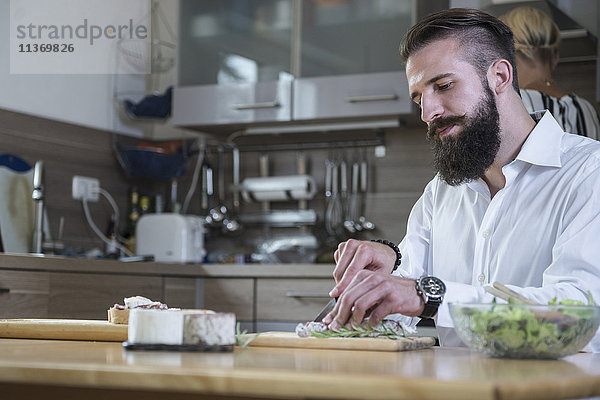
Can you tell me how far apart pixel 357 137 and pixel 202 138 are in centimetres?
75

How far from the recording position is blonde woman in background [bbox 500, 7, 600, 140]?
275cm

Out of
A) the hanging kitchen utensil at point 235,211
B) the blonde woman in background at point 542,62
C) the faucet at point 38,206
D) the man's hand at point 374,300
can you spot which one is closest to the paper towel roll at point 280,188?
the hanging kitchen utensil at point 235,211

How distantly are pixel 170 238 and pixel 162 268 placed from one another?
38 centimetres

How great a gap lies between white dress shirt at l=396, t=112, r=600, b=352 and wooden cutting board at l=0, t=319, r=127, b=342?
0.58m

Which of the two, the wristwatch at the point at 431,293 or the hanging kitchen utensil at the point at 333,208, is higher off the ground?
the hanging kitchen utensil at the point at 333,208

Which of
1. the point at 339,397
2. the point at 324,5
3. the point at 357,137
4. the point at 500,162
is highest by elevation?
the point at 324,5

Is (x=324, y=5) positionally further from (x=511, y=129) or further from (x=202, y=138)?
(x=511, y=129)

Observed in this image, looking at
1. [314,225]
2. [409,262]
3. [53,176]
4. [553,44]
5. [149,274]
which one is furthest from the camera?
[314,225]

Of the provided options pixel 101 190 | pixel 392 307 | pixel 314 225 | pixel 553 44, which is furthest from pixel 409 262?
pixel 101 190

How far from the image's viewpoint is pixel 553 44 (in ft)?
9.30

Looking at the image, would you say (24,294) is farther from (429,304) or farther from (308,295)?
(429,304)

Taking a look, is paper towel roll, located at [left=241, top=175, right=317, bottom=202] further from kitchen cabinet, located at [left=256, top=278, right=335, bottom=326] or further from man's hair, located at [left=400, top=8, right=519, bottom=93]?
man's hair, located at [left=400, top=8, right=519, bottom=93]

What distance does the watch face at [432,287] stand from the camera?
1.40 m

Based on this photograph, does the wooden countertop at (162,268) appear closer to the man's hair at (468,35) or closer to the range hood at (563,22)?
the range hood at (563,22)
